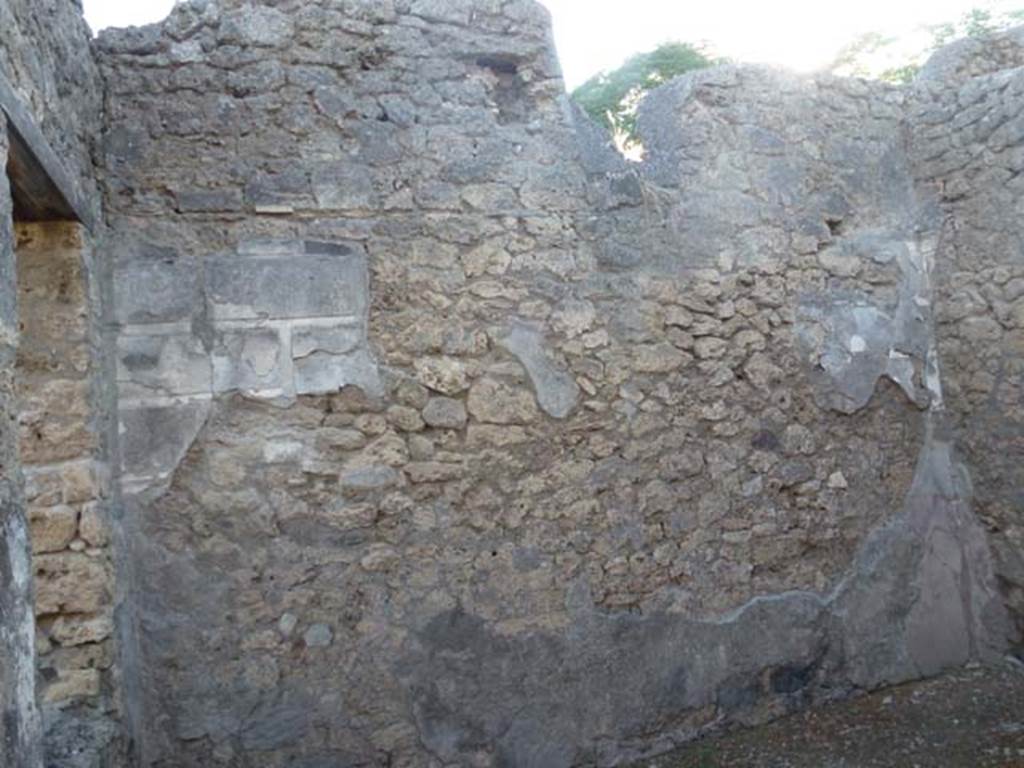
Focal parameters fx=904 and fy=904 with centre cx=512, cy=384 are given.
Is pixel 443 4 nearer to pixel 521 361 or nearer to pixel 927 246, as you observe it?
pixel 521 361

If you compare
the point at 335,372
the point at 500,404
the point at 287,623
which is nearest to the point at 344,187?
the point at 335,372

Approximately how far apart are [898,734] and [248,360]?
2689 millimetres

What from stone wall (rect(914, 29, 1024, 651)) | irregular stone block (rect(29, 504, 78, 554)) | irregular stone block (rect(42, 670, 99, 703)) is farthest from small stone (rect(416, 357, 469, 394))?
stone wall (rect(914, 29, 1024, 651))

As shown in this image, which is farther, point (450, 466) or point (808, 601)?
point (808, 601)

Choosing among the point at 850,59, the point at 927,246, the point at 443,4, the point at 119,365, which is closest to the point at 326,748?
the point at 119,365

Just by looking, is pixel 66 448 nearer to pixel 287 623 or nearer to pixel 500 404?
pixel 287 623

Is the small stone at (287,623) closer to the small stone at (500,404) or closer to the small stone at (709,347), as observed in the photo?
the small stone at (500,404)

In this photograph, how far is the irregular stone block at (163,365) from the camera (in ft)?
9.13

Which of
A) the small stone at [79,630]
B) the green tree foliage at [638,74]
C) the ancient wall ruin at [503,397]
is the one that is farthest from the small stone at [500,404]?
the green tree foliage at [638,74]

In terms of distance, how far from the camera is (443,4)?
321 cm

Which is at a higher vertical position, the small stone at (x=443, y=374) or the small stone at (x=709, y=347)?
the small stone at (x=709, y=347)

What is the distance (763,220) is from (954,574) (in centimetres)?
171

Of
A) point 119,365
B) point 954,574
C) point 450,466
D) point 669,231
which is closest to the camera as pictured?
point 119,365

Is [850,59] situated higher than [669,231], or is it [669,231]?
[850,59]
